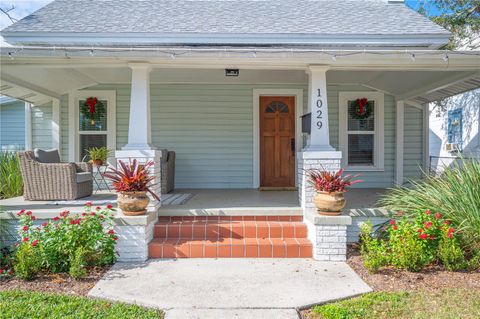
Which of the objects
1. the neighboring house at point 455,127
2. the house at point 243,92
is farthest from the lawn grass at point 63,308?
the neighboring house at point 455,127

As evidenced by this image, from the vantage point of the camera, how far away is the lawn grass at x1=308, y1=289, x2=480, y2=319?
2.80 metres

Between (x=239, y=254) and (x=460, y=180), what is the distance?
9.81ft

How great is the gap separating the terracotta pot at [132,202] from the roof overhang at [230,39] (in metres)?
3.58

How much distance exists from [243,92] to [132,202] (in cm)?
395

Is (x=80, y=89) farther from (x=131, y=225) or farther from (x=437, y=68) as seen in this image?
(x=437, y=68)

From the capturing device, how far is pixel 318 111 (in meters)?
4.67

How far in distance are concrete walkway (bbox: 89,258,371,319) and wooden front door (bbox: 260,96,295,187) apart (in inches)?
125

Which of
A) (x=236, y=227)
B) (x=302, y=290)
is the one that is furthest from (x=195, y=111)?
(x=302, y=290)

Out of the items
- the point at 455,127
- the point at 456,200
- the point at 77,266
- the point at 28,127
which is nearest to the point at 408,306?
the point at 456,200

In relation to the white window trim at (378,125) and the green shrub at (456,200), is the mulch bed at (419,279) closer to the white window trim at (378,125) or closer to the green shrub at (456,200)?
the green shrub at (456,200)

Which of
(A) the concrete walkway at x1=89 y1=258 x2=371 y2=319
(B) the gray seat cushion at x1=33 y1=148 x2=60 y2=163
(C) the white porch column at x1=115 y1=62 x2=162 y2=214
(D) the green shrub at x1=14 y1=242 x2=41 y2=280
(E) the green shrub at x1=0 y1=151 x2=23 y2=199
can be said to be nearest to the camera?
(A) the concrete walkway at x1=89 y1=258 x2=371 y2=319

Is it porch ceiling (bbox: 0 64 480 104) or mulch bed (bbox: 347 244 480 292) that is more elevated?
porch ceiling (bbox: 0 64 480 104)

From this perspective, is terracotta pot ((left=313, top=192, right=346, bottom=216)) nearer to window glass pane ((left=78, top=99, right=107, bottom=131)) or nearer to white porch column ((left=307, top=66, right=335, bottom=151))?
white porch column ((left=307, top=66, right=335, bottom=151))

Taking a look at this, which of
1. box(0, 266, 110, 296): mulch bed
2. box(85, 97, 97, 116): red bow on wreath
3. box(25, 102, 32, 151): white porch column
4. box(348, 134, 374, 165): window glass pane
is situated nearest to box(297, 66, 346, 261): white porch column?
box(0, 266, 110, 296): mulch bed
